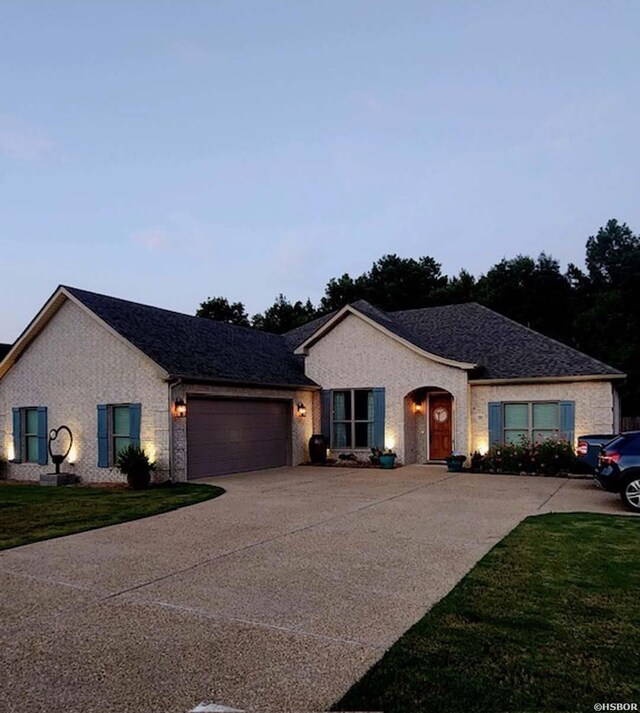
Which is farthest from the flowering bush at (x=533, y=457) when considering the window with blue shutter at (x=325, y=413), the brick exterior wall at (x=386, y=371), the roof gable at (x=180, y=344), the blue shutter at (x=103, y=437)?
the blue shutter at (x=103, y=437)

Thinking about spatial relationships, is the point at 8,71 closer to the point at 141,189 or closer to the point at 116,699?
the point at 141,189

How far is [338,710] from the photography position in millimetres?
3078

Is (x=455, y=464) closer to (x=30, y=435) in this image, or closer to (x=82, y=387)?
(x=82, y=387)

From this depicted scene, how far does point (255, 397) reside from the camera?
16797mm

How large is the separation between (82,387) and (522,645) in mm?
14372

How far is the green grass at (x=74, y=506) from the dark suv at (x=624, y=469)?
7.49 m

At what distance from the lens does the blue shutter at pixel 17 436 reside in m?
16.9

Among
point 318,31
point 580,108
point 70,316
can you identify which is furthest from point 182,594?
point 580,108

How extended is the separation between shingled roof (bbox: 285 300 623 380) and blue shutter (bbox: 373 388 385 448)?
79.1 inches

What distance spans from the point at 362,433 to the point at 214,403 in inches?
211

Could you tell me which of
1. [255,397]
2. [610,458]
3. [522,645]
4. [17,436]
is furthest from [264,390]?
[522,645]

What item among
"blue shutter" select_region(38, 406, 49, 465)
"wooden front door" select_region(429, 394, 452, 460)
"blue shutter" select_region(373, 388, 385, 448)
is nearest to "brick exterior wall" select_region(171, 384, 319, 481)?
"blue shutter" select_region(373, 388, 385, 448)

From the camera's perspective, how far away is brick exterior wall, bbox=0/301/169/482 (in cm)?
1438

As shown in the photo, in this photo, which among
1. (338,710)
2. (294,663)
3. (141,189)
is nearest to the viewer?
(338,710)
